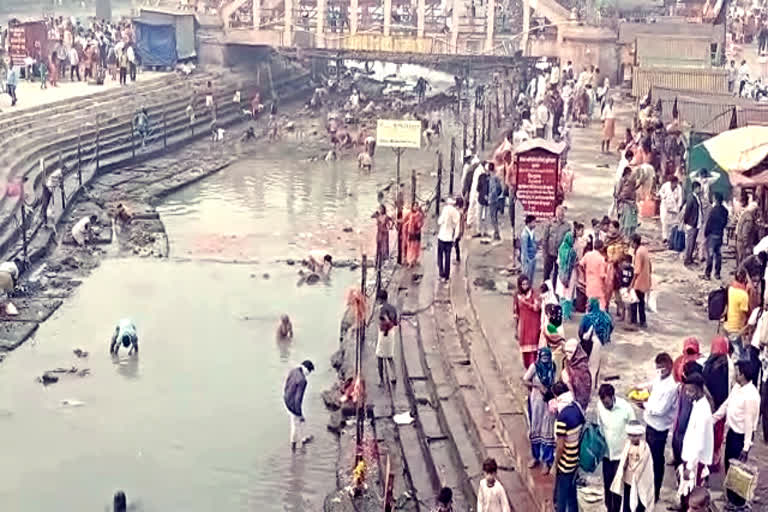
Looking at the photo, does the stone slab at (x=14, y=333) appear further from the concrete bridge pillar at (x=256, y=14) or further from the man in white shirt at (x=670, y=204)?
the concrete bridge pillar at (x=256, y=14)

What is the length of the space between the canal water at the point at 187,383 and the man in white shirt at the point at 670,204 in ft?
16.9

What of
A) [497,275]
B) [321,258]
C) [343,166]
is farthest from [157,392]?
[343,166]

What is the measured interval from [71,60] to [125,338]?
21.0 metres

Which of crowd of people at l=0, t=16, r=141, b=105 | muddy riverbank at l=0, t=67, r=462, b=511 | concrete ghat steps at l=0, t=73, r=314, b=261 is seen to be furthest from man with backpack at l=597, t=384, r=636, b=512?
crowd of people at l=0, t=16, r=141, b=105

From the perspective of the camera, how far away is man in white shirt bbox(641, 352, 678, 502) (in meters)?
10.0

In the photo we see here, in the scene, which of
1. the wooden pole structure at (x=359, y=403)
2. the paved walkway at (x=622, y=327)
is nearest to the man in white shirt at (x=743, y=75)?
the paved walkway at (x=622, y=327)

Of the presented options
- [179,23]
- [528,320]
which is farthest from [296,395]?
[179,23]

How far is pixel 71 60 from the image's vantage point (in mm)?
36406

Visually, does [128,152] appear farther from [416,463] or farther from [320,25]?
[416,463]

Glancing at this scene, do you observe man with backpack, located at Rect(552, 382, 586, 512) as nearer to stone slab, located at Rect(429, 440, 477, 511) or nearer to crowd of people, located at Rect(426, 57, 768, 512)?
crowd of people, located at Rect(426, 57, 768, 512)

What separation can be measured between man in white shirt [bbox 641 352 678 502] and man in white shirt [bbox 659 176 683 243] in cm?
767

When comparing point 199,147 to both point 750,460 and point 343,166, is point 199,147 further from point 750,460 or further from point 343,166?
point 750,460

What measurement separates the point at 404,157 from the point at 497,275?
17.3 m

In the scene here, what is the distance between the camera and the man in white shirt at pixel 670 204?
17.5m
